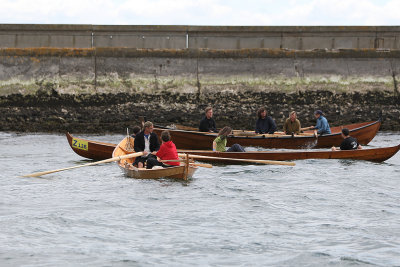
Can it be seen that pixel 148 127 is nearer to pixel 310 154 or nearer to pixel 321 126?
pixel 310 154

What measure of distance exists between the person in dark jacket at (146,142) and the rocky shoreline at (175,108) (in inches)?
439

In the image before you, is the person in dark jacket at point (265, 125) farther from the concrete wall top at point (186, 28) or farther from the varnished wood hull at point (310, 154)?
the concrete wall top at point (186, 28)

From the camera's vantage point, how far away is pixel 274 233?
1095 centimetres

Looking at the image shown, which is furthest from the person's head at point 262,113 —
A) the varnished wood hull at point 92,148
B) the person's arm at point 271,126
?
the varnished wood hull at point 92,148

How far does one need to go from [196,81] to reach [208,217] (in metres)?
19.8

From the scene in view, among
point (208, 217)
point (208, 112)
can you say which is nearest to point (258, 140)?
point (208, 112)

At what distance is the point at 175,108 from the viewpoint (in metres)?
29.6

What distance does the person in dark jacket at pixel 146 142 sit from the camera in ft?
51.7

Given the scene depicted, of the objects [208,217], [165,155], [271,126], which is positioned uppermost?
[271,126]

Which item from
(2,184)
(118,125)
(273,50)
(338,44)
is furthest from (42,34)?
(2,184)

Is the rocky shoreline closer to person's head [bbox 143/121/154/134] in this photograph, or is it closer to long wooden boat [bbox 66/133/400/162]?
long wooden boat [bbox 66/133/400/162]

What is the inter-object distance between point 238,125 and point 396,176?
444 inches

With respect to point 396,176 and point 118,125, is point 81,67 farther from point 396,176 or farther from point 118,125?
point 396,176

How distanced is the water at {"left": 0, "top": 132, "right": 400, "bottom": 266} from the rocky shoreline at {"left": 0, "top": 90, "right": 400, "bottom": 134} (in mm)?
10129
